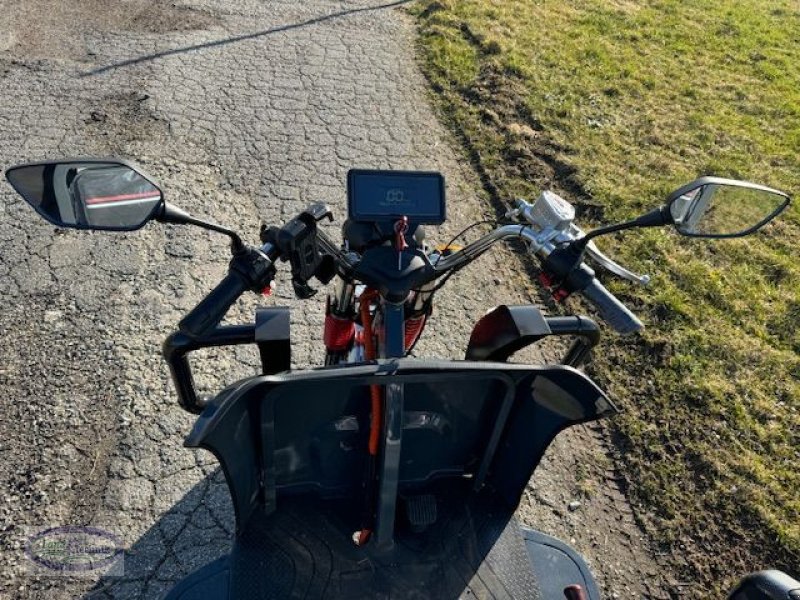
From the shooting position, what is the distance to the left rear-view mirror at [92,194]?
1.84m

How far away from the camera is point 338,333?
2.77 metres

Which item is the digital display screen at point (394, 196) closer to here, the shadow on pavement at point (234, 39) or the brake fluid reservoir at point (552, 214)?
the brake fluid reservoir at point (552, 214)

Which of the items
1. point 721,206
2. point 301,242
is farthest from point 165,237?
point 721,206

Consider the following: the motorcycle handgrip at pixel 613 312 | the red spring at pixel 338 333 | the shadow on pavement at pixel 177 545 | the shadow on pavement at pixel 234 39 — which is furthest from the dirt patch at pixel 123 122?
the motorcycle handgrip at pixel 613 312

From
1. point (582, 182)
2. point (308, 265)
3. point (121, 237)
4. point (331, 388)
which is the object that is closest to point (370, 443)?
point (331, 388)

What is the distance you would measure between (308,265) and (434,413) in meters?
0.65

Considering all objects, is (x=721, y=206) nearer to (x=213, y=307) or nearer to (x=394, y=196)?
(x=394, y=196)

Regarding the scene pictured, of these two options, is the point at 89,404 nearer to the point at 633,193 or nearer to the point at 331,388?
the point at 331,388

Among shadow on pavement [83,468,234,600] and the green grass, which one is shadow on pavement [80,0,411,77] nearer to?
the green grass

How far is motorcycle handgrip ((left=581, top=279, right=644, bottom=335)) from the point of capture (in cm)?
195

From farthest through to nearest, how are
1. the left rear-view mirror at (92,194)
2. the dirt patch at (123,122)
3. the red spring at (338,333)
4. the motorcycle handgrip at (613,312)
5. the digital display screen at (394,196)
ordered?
the dirt patch at (123,122)
the red spring at (338,333)
the digital display screen at (394,196)
the motorcycle handgrip at (613,312)
the left rear-view mirror at (92,194)

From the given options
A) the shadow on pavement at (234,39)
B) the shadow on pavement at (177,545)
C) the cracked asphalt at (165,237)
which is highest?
the shadow on pavement at (234,39)

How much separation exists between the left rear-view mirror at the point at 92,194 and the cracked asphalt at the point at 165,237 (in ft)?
6.08

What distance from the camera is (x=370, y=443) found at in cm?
211
